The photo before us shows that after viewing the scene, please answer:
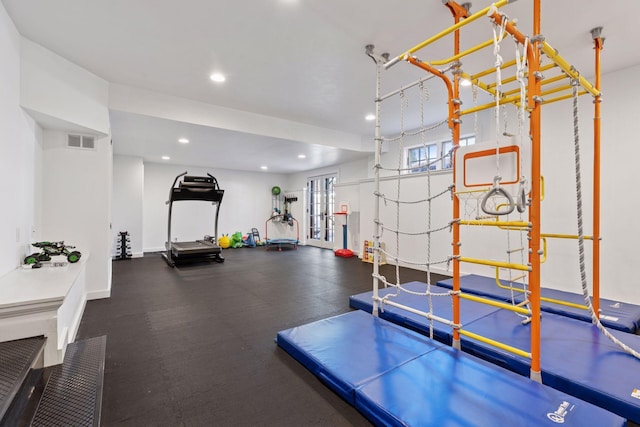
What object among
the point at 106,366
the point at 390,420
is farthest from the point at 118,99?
the point at 390,420

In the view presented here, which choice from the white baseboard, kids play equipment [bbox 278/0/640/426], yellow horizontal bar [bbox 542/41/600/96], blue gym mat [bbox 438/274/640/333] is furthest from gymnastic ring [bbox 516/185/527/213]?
the white baseboard

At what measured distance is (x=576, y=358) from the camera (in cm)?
208

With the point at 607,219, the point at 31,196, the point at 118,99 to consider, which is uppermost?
the point at 118,99

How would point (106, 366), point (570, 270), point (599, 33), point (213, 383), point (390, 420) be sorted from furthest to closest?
point (570, 270)
point (599, 33)
point (106, 366)
point (213, 383)
point (390, 420)

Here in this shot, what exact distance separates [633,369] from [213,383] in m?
2.98

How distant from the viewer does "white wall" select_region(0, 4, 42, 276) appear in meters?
2.52

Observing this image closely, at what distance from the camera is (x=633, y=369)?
6.35ft

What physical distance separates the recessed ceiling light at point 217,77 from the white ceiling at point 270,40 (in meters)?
0.08

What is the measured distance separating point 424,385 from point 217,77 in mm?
4233

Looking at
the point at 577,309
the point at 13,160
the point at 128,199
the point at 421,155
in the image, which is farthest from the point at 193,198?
the point at 577,309

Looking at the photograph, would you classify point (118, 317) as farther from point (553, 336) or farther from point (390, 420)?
point (553, 336)

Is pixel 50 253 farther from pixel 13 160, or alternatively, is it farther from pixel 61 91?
pixel 61 91

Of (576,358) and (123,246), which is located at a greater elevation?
(123,246)

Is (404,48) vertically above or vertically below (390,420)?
above
